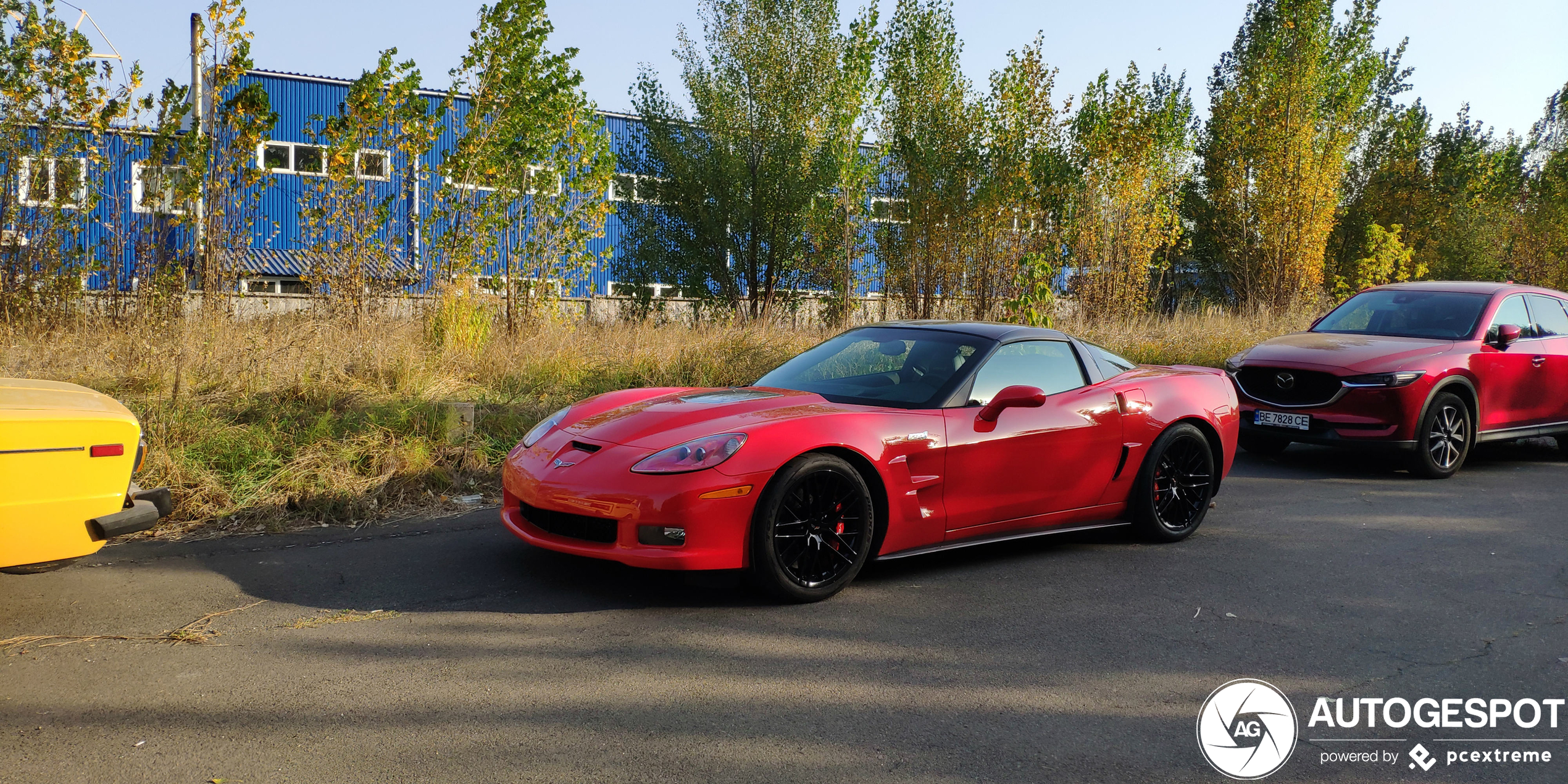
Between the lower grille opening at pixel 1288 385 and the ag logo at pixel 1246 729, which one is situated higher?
the lower grille opening at pixel 1288 385

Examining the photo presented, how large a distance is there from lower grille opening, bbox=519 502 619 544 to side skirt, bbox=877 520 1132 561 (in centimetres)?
127

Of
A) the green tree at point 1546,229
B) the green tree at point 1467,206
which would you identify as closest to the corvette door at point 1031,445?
the green tree at point 1546,229

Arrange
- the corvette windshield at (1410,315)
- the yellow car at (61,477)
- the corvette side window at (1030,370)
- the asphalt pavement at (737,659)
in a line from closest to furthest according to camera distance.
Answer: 1. the asphalt pavement at (737,659)
2. the yellow car at (61,477)
3. the corvette side window at (1030,370)
4. the corvette windshield at (1410,315)

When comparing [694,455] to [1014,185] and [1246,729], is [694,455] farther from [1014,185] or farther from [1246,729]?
[1014,185]

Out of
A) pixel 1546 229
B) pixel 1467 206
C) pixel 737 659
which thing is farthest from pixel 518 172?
pixel 1467 206

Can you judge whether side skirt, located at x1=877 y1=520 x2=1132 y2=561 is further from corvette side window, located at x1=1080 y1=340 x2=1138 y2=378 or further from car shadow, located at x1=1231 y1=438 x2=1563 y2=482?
car shadow, located at x1=1231 y1=438 x2=1563 y2=482

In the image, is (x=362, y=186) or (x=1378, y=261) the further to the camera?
(x=1378, y=261)

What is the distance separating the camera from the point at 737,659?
13.6 feet

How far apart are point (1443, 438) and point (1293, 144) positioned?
53.4ft

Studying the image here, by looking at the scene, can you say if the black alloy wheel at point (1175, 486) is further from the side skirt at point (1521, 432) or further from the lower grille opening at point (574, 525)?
the side skirt at point (1521, 432)

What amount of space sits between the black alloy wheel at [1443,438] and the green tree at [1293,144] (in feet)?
43.0

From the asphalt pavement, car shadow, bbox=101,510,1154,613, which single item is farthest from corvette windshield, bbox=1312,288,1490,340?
car shadow, bbox=101,510,1154,613

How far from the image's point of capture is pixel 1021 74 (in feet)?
60.2

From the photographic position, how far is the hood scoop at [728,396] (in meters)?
5.46
